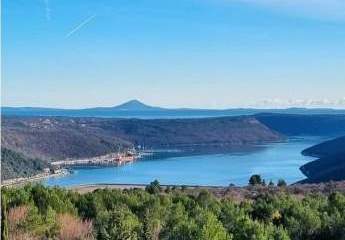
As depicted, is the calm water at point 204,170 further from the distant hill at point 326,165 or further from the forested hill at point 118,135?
the forested hill at point 118,135

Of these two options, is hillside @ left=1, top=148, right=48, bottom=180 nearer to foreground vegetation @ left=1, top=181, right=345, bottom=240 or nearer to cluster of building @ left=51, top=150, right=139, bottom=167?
cluster of building @ left=51, top=150, right=139, bottom=167

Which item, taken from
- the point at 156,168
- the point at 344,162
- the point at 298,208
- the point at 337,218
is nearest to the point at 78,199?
the point at 298,208

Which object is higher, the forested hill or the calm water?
the forested hill

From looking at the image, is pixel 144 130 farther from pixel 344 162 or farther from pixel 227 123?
pixel 344 162

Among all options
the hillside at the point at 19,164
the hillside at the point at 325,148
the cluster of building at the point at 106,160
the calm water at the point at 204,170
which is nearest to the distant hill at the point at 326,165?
the hillside at the point at 325,148

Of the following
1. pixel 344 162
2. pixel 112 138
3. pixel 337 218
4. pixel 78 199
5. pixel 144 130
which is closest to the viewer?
pixel 337 218

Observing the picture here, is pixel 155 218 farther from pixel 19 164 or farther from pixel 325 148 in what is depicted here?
pixel 325 148

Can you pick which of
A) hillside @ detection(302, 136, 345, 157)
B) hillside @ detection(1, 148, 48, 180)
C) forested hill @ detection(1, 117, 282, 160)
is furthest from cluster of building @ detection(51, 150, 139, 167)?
hillside @ detection(302, 136, 345, 157)

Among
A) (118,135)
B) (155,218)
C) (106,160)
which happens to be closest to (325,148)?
(106,160)
